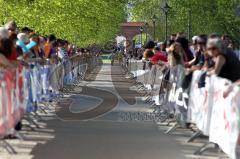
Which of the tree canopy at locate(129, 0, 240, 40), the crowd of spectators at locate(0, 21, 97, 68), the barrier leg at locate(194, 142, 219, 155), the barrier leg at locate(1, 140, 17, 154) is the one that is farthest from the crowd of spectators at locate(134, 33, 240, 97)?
the tree canopy at locate(129, 0, 240, 40)

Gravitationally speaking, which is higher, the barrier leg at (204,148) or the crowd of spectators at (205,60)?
the crowd of spectators at (205,60)

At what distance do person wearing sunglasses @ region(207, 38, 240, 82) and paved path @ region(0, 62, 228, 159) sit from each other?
1.45 m

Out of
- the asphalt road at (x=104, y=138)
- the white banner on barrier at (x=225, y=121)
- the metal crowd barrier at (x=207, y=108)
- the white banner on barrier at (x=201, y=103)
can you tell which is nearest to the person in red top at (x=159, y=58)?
the asphalt road at (x=104, y=138)

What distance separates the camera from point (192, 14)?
5350 cm

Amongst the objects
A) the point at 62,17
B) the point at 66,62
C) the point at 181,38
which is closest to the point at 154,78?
the point at 181,38

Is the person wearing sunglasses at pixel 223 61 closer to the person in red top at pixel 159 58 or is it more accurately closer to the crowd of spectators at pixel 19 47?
the crowd of spectators at pixel 19 47

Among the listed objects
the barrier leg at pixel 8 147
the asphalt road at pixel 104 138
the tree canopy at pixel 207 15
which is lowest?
the asphalt road at pixel 104 138

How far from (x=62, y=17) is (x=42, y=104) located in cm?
2256

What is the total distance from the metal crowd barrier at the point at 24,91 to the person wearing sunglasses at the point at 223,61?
11.3 feet

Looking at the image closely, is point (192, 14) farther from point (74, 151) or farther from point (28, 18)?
point (74, 151)

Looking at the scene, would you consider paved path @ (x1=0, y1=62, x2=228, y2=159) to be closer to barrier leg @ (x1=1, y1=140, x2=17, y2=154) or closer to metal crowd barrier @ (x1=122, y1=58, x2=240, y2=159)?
barrier leg @ (x1=1, y1=140, x2=17, y2=154)

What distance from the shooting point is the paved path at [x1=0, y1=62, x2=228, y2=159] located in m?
12.1

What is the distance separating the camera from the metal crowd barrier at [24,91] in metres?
12.1

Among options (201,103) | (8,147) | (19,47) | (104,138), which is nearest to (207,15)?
(19,47)
